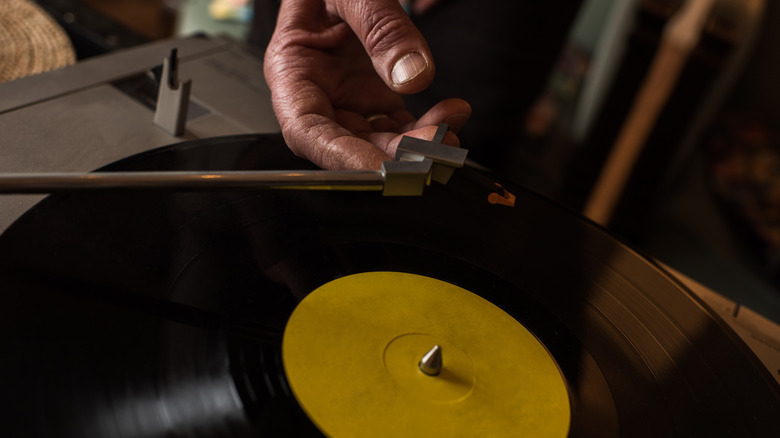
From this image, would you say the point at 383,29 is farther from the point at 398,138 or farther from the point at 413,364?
the point at 413,364

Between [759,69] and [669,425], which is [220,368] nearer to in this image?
[669,425]

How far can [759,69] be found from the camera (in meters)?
1.98

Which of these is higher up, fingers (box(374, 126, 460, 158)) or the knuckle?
the knuckle

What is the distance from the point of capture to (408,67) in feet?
2.07

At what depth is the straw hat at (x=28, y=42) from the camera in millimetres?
812

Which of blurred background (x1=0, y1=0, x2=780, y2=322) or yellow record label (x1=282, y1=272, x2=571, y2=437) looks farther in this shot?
blurred background (x1=0, y1=0, x2=780, y2=322)

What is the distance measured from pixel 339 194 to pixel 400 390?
0.25 metres

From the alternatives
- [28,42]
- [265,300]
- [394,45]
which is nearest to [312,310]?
[265,300]

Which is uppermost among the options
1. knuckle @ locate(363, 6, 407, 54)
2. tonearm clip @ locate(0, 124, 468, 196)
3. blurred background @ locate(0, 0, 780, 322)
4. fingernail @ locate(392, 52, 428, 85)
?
Answer: blurred background @ locate(0, 0, 780, 322)

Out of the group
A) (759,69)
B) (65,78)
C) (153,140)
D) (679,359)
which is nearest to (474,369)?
(679,359)

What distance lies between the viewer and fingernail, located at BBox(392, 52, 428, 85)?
625 millimetres

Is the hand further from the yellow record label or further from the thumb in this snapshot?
the yellow record label

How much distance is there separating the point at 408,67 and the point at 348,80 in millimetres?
220

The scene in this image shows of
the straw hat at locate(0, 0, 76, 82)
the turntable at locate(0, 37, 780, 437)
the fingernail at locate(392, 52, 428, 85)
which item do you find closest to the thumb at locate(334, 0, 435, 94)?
the fingernail at locate(392, 52, 428, 85)
